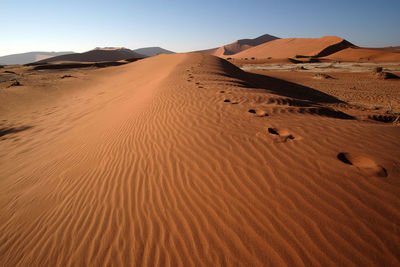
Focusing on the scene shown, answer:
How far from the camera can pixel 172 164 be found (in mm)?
2926

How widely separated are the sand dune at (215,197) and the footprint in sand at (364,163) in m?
0.01

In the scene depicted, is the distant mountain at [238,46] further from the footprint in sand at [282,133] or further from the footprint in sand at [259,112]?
the footprint in sand at [282,133]

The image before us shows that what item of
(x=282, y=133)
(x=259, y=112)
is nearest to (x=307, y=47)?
(x=259, y=112)

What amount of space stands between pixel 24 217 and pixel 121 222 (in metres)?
1.56

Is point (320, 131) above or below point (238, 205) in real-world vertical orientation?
above

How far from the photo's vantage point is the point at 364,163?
241 centimetres

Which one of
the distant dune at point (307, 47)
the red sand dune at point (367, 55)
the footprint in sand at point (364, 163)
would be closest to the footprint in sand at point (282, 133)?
the footprint in sand at point (364, 163)

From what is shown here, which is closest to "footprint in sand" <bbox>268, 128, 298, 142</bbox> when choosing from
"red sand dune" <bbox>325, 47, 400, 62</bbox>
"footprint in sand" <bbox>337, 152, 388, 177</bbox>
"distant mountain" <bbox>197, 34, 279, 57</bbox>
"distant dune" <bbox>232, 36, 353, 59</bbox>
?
"footprint in sand" <bbox>337, 152, 388, 177</bbox>

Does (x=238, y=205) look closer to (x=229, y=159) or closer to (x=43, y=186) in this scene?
(x=229, y=159)

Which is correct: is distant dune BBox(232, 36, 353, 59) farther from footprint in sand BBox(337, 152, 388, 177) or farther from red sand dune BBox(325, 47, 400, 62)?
footprint in sand BBox(337, 152, 388, 177)

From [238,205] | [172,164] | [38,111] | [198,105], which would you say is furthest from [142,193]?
[38,111]

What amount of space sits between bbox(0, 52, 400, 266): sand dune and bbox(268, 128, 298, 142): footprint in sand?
2cm

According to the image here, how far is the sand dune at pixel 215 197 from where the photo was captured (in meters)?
1.71

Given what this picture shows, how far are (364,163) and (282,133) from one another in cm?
120
